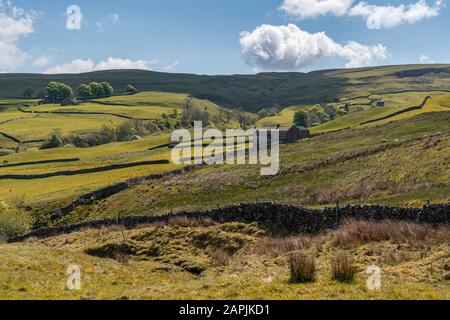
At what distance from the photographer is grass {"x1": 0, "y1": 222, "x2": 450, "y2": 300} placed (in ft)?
49.6

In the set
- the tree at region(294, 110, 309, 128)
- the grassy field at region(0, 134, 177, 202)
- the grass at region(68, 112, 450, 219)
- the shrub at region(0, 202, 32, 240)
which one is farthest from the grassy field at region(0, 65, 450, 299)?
the tree at region(294, 110, 309, 128)

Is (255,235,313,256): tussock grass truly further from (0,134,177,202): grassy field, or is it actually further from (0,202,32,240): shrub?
(0,134,177,202): grassy field

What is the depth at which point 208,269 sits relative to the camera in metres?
25.5

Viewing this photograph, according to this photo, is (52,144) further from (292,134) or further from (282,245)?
(282,245)

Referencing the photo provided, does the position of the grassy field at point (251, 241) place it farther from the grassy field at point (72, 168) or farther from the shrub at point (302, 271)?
the grassy field at point (72, 168)

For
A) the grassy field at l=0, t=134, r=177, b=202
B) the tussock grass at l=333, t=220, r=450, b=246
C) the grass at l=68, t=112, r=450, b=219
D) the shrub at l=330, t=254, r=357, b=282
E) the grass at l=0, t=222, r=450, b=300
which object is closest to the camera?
the grass at l=0, t=222, r=450, b=300

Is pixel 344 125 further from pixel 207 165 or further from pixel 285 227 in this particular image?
pixel 285 227

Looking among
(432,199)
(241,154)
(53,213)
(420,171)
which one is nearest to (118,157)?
(241,154)

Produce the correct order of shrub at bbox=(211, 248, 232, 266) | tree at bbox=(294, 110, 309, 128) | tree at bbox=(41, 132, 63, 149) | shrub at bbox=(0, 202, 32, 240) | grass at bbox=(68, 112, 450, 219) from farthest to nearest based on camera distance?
tree at bbox=(294, 110, 309, 128)
tree at bbox=(41, 132, 63, 149)
shrub at bbox=(0, 202, 32, 240)
grass at bbox=(68, 112, 450, 219)
shrub at bbox=(211, 248, 232, 266)

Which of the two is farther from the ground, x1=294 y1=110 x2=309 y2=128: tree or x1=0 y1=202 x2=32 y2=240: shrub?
x1=294 y1=110 x2=309 y2=128: tree

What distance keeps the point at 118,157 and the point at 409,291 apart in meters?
117

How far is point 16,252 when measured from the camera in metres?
26.8

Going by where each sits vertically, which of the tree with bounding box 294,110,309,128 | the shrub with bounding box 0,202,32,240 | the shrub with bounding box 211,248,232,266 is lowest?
the shrub with bounding box 0,202,32,240

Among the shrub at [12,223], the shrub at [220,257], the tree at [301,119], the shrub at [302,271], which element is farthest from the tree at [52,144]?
the shrub at [302,271]
